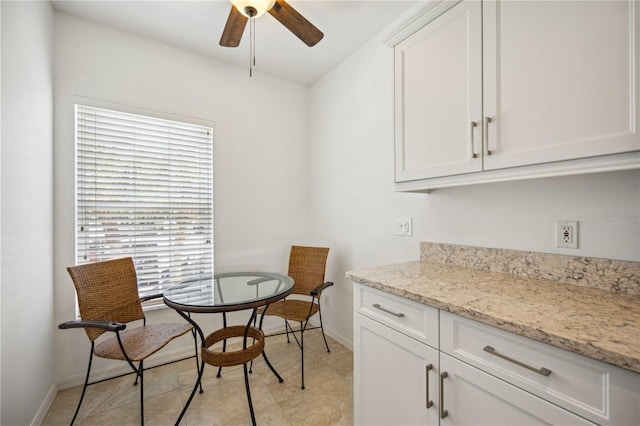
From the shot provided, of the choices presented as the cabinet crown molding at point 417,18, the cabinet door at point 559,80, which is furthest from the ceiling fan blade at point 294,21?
the cabinet door at point 559,80

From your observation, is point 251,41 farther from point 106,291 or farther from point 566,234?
point 566,234

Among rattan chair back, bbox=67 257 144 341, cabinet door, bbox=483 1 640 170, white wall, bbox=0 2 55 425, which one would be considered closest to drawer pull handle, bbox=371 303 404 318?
cabinet door, bbox=483 1 640 170

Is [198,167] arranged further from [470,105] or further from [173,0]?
[470,105]

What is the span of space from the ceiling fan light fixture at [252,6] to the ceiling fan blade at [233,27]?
0.19 ft

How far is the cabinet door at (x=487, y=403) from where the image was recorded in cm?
80

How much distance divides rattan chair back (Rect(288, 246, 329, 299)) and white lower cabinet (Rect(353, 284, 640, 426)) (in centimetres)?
107

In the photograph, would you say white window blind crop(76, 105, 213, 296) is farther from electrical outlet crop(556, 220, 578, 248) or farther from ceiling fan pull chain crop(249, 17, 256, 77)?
electrical outlet crop(556, 220, 578, 248)

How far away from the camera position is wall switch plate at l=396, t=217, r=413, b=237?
6.59 ft

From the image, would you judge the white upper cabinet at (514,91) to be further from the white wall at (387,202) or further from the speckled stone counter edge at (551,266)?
the speckled stone counter edge at (551,266)

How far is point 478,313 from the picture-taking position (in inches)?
36.6

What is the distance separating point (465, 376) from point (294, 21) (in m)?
2.09

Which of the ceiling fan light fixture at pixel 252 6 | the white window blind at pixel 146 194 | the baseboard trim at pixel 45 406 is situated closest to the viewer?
the ceiling fan light fixture at pixel 252 6

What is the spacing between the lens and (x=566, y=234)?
127 centimetres

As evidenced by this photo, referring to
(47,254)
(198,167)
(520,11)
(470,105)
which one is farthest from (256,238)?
(520,11)
